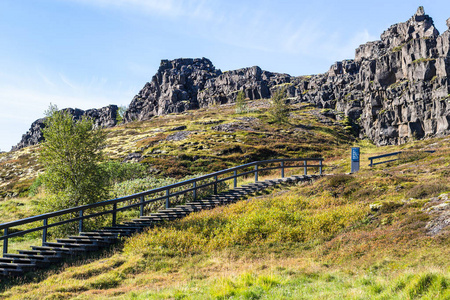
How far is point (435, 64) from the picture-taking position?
7994 centimetres

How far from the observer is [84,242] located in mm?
12930

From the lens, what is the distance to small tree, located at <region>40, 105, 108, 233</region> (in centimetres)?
1862

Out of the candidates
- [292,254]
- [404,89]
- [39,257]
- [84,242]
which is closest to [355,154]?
[292,254]

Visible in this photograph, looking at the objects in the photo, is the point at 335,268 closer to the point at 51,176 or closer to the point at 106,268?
the point at 106,268

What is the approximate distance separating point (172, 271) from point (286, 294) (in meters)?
4.71

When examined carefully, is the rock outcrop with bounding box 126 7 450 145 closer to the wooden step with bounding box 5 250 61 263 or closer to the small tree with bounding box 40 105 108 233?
the small tree with bounding box 40 105 108 233

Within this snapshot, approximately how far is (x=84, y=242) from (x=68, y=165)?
8.30 m

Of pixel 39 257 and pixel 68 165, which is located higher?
pixel 68 165

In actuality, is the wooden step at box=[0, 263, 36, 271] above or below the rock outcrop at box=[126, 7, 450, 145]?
below

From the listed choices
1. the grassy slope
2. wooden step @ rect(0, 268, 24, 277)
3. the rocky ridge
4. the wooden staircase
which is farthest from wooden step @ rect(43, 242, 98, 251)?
the rocky ridge

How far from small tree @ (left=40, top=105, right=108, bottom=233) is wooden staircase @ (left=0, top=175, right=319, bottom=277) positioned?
5389mm

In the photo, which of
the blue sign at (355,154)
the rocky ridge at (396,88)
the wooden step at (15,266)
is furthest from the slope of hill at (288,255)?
the rocky ridge at (396,88)

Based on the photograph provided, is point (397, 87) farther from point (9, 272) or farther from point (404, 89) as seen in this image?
point (9, 272)

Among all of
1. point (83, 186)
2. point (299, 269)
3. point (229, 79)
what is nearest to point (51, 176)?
point (83, 186)
